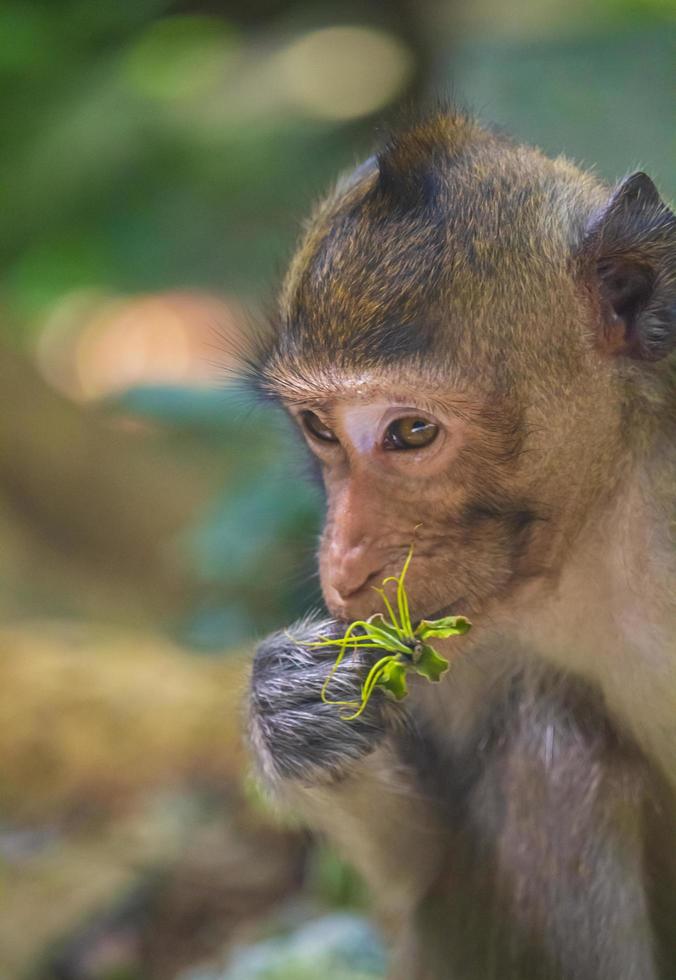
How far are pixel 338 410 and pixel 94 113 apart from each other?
4.40 meters

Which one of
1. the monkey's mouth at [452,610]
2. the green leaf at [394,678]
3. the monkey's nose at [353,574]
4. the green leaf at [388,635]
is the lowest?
the green leaf at [394,678]

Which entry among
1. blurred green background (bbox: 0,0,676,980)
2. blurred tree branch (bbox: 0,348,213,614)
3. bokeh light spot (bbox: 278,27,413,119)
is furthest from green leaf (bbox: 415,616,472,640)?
blurred tree branch (bbox: 0,348,213,614)

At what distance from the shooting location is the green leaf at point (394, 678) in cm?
259

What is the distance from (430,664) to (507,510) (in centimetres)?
32

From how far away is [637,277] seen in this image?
2584 millimetres

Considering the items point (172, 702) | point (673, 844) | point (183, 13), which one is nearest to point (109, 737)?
point (172, 702)

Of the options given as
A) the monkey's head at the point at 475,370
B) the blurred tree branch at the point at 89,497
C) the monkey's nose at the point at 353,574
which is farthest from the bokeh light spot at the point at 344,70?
the monkey's nose at the point at 353,574

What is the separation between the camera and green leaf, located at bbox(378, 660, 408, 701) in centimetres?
259

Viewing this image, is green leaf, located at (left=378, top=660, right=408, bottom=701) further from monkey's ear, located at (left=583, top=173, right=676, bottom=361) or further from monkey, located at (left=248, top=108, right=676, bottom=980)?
monkey's ear, located at (left=583, top=173, right=676, bottom=361)

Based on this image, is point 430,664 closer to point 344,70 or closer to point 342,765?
point 342,765

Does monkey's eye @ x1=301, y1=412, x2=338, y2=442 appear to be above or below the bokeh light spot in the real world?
below

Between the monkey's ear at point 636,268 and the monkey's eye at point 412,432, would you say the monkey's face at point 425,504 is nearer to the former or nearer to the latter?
the monkey's eye at point 412,432

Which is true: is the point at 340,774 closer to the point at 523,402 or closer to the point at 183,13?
the point at 523,402

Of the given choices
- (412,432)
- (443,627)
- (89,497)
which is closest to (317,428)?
(412,432)
